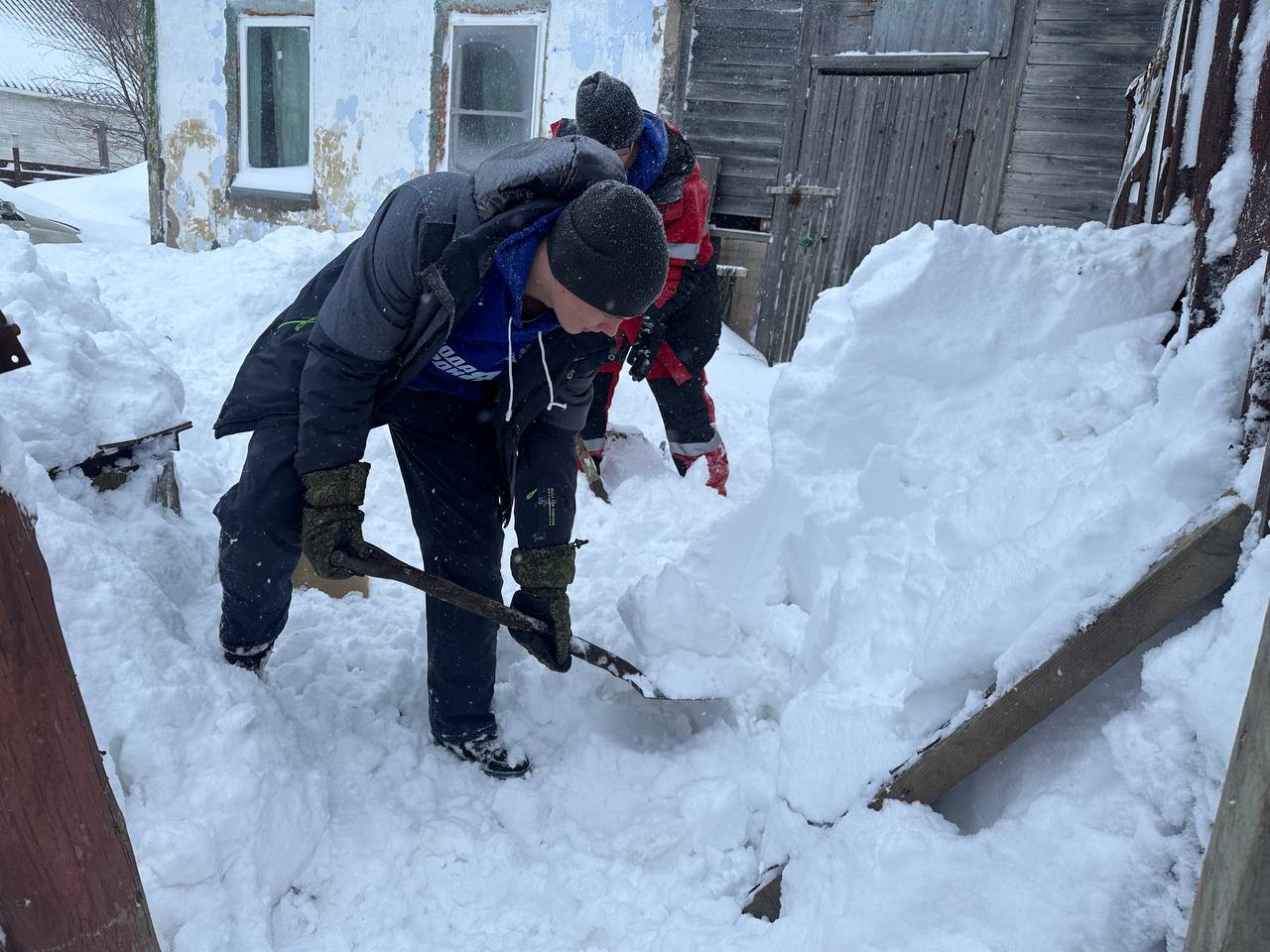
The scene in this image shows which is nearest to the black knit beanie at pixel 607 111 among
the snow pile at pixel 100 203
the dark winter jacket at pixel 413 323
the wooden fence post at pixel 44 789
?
the dark winter jacket at pixel 413 323

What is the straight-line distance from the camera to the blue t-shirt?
178cm

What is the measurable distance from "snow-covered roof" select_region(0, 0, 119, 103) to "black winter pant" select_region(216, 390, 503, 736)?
26.8m

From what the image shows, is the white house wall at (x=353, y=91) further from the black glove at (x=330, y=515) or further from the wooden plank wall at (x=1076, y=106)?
the black glove at (x=330, y=515)

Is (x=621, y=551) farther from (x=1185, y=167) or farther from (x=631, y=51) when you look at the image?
(x=631, y=51)

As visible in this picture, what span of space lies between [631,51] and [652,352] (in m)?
3.58

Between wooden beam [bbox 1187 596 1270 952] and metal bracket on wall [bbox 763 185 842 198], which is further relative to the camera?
metal bracket on wall [bbox 763 185 842 198]

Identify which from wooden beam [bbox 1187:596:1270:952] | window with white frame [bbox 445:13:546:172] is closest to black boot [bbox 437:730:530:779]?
wooden beam [bbox 1187:596:1270:952]

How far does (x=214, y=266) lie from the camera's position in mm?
6500

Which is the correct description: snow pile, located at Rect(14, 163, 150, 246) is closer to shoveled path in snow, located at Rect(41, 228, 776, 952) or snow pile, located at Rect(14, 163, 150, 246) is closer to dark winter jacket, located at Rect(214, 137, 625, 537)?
shoveled path in snow, located at Rect(41, 228, 776, 952)

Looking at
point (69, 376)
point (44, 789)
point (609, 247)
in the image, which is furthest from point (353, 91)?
point (44, 789)

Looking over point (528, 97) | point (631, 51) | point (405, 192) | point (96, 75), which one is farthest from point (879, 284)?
point (96, 75)

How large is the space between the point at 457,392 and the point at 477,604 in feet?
Answer: 1.79

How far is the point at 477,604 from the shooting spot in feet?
7.04

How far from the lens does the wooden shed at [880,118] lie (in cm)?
541
